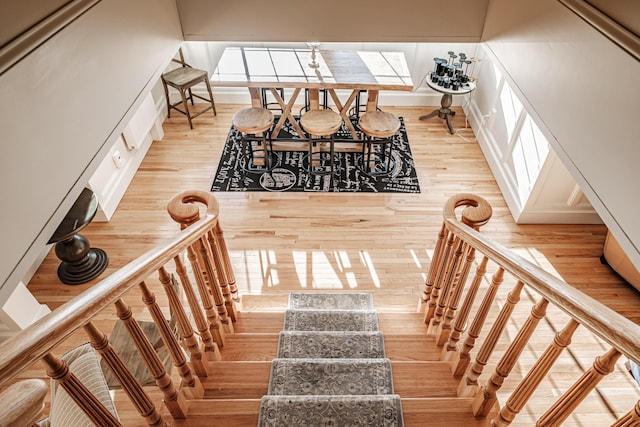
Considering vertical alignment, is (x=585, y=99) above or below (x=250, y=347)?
above

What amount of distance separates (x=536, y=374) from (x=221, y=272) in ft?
4.70

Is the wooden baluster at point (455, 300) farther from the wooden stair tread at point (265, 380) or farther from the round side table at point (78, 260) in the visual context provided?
the round side table at point (78, 260)

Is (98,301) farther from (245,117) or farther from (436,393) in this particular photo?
(245,117)

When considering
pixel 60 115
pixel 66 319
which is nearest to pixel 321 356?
pixel 66 319

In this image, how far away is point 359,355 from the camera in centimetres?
212

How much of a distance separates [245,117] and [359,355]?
270cm

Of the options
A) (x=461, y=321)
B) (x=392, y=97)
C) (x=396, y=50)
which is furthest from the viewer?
(x=392, y=97)

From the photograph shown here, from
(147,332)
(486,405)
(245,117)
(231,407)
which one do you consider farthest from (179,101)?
(486,405)

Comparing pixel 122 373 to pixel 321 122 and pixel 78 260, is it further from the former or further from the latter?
pixel 321 122

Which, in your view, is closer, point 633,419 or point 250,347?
point 633,419

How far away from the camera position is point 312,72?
3.86m

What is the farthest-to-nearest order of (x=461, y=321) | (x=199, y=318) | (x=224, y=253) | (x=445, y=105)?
(x=445, y=105), (x=224, y=253), (x=461, y=321), (x=199, y=318)

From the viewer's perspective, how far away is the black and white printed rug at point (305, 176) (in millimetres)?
4270

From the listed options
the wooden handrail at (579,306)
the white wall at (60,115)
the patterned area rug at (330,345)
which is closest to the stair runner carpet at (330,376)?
the patterned area rug at (330,345)
